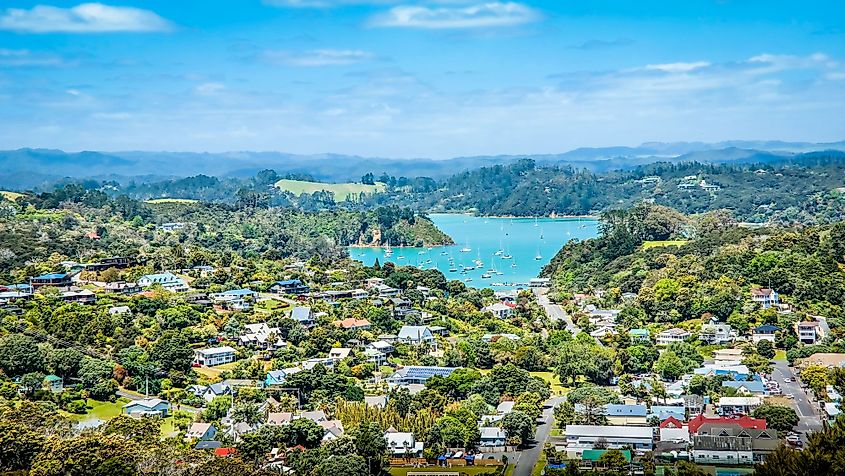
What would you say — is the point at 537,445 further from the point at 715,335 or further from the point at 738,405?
the point at 715,335

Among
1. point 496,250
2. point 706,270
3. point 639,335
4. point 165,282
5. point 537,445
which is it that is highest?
point 165,282

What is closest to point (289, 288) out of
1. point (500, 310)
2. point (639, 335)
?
point (500, 310)

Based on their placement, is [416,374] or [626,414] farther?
[416,374]

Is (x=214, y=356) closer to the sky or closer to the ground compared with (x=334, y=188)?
closer to the sky

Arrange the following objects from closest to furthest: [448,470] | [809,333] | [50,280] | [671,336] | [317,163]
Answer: [448,470] < [809,333] < [671,336] < [50,280] < [317,163]

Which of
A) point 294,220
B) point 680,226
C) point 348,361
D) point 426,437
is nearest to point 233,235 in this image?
point 294,220

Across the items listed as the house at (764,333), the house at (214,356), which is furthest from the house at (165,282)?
the house at (764,333)

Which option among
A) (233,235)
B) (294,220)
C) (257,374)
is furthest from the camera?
(294,220)

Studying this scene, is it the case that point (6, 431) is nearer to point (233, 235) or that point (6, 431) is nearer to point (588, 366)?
point (588, 366)
